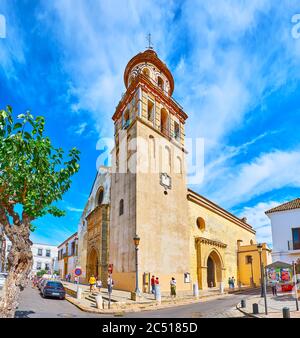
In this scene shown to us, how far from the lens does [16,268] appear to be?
7199mm

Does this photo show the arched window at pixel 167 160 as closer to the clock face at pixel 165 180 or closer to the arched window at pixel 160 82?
the clock face at pixel 165 180

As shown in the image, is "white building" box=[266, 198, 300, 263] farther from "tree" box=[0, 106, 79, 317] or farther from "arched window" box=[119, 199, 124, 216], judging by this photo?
"tree" box=[0, 106, 79, 317]

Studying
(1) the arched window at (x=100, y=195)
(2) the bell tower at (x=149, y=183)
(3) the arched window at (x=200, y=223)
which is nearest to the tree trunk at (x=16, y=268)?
(2) the bell tower at (x=149, y=183)

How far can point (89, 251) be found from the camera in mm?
24672

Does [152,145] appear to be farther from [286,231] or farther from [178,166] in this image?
[286,231]

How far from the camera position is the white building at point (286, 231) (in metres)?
21.2

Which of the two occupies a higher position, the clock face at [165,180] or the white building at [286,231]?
the clock face at [165,180]

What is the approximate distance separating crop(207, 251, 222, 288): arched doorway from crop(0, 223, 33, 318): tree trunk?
20.7 metres

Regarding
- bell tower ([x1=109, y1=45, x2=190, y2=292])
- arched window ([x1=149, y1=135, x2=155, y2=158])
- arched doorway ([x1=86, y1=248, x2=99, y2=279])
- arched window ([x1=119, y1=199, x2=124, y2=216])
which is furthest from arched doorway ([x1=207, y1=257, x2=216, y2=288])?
arched window ([x1=149, y1=135, x2=155, y2=158])

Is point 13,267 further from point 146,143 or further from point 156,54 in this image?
point 156,54

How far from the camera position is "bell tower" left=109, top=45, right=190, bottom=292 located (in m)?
18.9

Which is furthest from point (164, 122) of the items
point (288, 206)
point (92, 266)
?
point (92, 266)

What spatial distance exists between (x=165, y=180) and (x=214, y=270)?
10.4m
